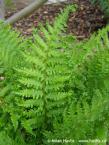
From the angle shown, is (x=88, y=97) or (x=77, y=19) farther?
(x=77, y=19)

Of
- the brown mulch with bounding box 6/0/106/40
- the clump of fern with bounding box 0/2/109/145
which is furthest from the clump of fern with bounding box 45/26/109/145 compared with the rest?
the brown mulch with bounding box 6/0/106/40

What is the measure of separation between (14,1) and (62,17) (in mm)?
4686

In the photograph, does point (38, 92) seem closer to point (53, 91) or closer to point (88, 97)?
point (53, 91)

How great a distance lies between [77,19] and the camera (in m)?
6.38

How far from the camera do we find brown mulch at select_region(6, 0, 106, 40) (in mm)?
6062

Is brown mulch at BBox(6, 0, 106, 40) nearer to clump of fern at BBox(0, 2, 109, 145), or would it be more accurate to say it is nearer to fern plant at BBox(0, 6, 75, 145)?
clump of fern at BBox(0, 2, 109, 145)

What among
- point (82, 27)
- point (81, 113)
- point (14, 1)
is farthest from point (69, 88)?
point (14, 1)

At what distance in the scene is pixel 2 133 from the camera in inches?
76.9

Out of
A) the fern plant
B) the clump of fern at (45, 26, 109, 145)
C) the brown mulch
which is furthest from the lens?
the brown mulch

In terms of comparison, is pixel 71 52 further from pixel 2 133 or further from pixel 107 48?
pixel 2 133

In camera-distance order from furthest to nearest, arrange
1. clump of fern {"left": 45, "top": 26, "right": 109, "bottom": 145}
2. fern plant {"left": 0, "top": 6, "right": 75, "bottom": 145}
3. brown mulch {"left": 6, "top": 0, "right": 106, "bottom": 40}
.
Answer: brown mulch {"left": 6, "top": 0, "right": 106, "bottom": 40} < fern plant {"left": 0, "top": 6, "right": 75, "bottom": 145} < clump of fern {"left": 45, "top": 26, "right": 109, "bottom": 145}

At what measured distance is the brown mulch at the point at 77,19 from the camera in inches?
239

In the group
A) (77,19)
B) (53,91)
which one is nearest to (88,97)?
(53,91)

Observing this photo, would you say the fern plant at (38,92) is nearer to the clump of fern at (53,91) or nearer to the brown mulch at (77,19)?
the clump of fern at (53,91)
